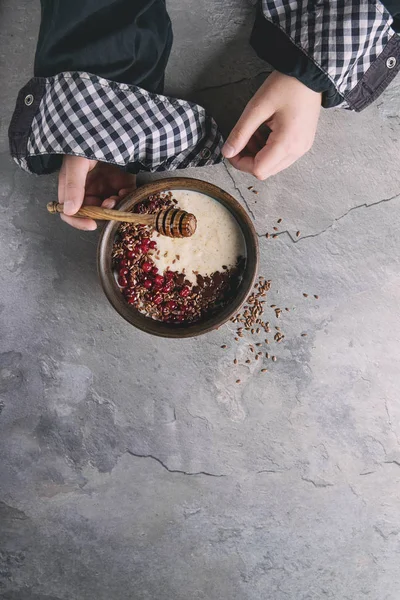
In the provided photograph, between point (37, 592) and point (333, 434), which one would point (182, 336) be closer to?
point (333, 434)

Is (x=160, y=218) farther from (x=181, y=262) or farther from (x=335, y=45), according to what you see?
(x=335, y=45)

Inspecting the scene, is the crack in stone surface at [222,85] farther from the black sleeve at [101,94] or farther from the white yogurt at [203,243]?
the white yogurt at [203,243]

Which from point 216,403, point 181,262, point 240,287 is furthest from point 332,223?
point 216,403

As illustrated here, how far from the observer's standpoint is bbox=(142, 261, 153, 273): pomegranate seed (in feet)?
4.57

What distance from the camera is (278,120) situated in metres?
1.29

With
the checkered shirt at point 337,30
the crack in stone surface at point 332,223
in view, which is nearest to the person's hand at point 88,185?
the crack in stone surface at point 332,223

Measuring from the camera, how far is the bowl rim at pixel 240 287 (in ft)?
4.49

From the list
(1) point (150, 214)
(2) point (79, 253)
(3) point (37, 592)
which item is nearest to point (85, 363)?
(2) point (79, 253)

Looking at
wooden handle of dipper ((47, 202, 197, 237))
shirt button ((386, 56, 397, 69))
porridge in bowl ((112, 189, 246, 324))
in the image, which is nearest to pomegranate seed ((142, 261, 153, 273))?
porridge in bowl ((112, 189, 246, 324))

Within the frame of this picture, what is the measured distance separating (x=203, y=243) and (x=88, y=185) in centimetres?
34

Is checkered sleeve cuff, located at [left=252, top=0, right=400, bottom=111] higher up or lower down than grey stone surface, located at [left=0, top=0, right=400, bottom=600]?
higher up

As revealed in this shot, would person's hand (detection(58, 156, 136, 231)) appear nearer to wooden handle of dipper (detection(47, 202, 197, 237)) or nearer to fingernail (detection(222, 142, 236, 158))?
wooden handle of dipper (detection(47, 202, 197, 237))

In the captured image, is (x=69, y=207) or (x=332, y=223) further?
(x=332, y=223)

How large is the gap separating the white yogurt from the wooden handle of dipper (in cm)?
10
